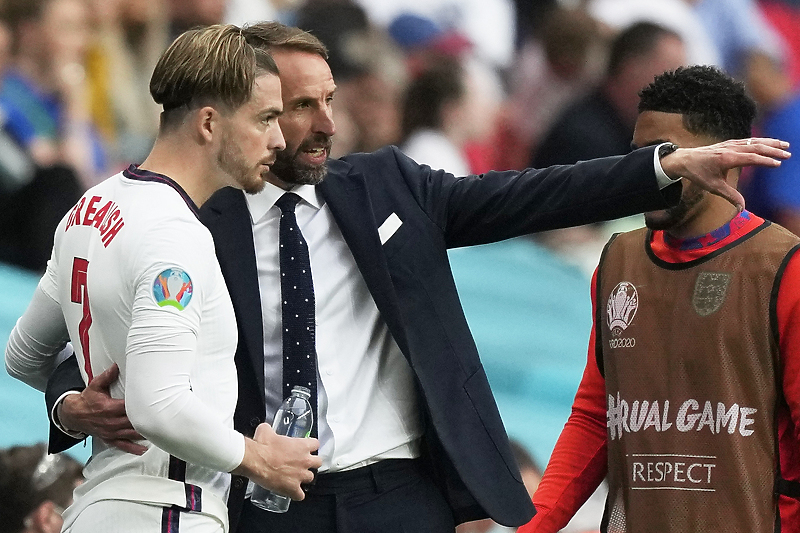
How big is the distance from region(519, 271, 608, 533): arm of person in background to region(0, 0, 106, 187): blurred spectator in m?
2.64

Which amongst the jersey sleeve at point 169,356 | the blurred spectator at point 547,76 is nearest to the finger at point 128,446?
the jersey sleeve at point 169,356

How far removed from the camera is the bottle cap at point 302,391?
2.58m

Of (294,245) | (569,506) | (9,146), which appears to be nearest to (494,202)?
(294,245)

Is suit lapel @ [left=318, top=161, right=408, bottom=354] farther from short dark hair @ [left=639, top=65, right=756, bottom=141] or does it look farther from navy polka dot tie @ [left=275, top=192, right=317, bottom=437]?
short dark hair @ [left=639, top=65, right=756, bottom=141]

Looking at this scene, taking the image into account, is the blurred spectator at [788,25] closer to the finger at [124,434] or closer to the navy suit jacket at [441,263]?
the navy suit jacket at [441,263]

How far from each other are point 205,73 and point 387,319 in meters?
0.73

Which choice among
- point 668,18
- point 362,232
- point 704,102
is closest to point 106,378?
point 362,232

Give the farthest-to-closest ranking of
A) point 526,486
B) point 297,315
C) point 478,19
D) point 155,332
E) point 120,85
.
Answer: point 478,19 → point 120,85 → point 526,486 → point 297,315 → point 155,332

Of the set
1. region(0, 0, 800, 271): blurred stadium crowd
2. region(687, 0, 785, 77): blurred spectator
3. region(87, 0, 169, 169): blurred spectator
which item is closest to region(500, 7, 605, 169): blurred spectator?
region(0, 0, 800, 271): blurred stadium crowd

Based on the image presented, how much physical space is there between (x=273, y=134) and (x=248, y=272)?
1.52ft

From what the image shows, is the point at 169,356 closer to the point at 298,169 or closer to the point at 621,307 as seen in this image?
the point at 298,169

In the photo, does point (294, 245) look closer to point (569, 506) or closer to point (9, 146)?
point (569, 506)

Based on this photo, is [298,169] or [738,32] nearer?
[298,169]

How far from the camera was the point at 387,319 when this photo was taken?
262 cm
